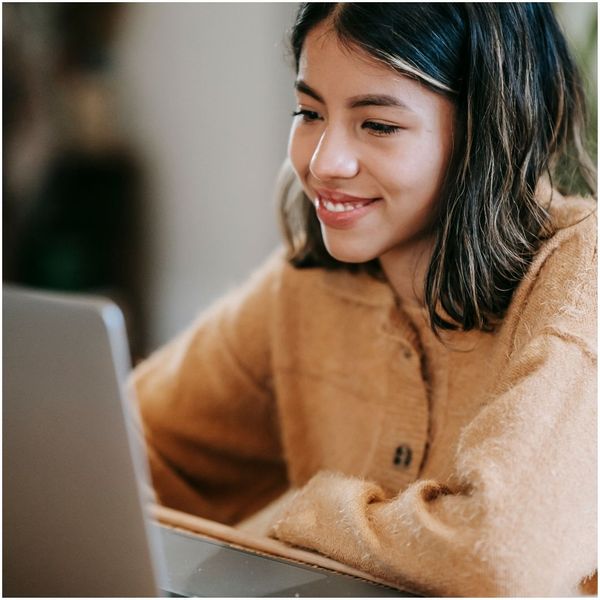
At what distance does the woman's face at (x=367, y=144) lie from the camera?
2.71 feet

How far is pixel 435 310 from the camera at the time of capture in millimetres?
920

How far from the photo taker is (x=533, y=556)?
667 millimetres

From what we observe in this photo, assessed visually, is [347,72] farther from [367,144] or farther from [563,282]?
[563,282]

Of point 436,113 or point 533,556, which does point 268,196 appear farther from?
point 533,556

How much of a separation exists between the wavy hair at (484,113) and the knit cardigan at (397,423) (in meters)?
0.04

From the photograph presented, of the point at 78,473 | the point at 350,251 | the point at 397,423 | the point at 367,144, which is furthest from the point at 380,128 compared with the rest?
the point at 78,473

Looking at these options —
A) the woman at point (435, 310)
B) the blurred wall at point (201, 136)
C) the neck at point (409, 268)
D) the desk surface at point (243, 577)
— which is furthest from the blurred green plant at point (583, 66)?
the blurred wall at point (201, 136)

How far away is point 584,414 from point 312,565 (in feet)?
0.98

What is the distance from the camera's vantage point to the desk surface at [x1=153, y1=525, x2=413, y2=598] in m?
0.72

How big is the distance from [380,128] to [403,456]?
0.40 metres

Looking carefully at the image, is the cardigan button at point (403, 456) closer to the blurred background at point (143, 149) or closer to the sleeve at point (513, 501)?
the sleeve at point (513, 501)

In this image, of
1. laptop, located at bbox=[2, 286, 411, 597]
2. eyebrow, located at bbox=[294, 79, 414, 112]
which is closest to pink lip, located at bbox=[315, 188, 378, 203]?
eyebrow, located at bbox=[294, 79, 414, 112]

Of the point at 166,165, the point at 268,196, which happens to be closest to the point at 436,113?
the point at 268,196

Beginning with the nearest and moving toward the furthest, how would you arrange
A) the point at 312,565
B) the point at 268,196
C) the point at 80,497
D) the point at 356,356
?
the point at 80,497 → the point at 312,565 → the point at 356,356 → the point at 268,196
